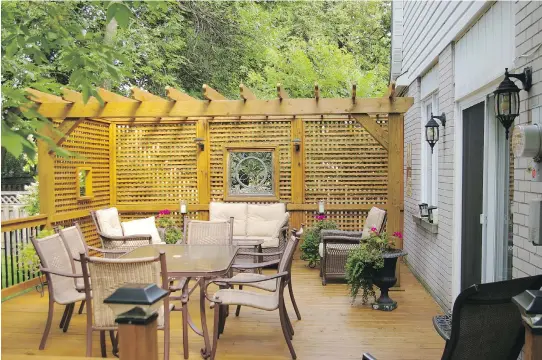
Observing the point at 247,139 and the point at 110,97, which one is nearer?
the point at 110,97

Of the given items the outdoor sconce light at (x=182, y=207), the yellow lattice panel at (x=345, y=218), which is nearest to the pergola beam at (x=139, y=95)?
the outdoor sconce light at (x=182, y=207)

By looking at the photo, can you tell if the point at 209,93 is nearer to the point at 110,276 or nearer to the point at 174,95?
the point at 174,95

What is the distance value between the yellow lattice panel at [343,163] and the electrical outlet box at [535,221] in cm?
587

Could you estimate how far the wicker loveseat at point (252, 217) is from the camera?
7875mm

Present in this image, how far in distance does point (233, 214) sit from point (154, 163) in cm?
199

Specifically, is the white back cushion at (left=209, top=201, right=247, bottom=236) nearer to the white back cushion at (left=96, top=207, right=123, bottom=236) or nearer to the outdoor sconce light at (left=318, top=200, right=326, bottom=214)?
the outdoor sconce light at (left=318, top=200, right=326, bottom=214)

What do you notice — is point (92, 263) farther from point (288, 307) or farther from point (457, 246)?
point (457, 246)

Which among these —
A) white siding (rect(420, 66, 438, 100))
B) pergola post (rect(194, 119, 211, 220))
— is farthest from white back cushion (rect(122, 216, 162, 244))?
white siding (rect(420, 66, 438, 100))

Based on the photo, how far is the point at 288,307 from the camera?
5.51 metres

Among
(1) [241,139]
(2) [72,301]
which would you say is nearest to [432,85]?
(1) [241,139]

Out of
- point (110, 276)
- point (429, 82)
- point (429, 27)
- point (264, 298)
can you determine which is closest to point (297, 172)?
point (429, 82)

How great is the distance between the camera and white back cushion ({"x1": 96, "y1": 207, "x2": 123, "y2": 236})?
6805 millimetres

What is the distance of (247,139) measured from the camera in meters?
8.78

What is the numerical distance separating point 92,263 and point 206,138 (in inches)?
217
